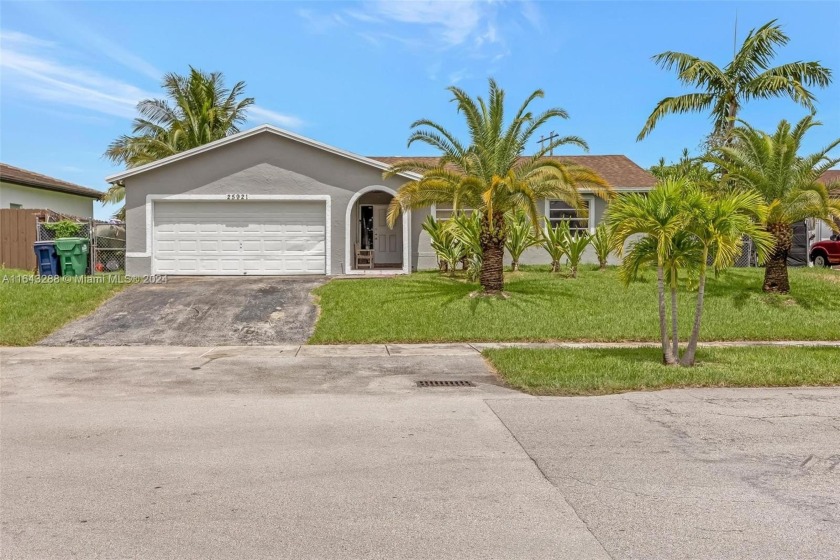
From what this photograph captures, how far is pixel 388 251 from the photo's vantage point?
72.3 ft

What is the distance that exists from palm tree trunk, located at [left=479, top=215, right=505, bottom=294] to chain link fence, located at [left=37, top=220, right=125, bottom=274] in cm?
1204

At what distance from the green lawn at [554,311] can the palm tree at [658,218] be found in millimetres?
3175

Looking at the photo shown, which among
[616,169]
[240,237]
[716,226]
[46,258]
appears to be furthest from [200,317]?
[616,169]

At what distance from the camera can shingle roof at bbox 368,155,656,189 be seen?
2180 centimetres

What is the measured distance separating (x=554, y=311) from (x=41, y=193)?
24340 millimetres

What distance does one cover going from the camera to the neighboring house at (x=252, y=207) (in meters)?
18.5

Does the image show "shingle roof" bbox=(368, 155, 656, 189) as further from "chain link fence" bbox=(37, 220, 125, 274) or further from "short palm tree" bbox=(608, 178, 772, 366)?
"short palm tree" bbox=(608, 178, 772, 366)

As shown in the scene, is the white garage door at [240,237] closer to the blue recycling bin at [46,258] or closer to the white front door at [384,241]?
the blue recycling bin at [46,258]

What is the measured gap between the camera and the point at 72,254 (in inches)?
719

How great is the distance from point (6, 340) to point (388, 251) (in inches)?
498

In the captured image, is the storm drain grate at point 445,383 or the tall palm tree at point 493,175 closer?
the storm drain grate at point 445,383

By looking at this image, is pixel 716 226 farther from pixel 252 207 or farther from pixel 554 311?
pixel 252 207

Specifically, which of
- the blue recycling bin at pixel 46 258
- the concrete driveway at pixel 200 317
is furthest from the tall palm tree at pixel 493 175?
the blue recycling bin at pixel 46 258

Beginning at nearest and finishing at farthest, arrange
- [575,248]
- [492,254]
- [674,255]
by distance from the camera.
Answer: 1. [674,255]
2. [492,254]
3. [575,248]
